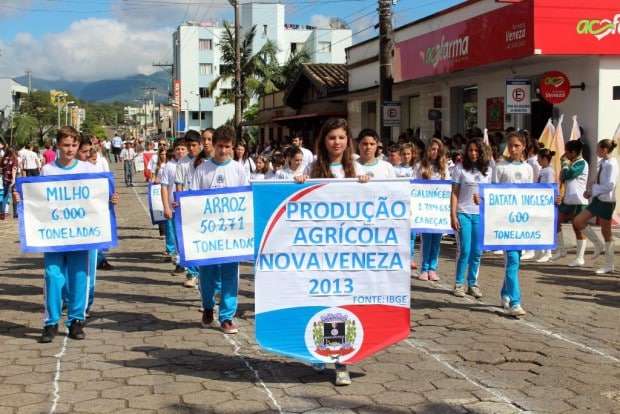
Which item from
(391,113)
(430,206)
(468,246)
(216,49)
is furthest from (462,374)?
(216,49)

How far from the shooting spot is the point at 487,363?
6359 millimetres

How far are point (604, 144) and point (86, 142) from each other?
696 centimetres

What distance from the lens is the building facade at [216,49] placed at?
284ft

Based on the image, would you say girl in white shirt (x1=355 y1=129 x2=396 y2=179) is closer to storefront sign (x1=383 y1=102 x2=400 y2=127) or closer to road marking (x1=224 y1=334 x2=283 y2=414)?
road marking (x1=224 y1=334 x2=283 y2=414)

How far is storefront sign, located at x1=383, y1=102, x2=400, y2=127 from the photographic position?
1956 centimetres

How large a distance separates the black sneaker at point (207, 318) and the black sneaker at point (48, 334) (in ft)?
4.37

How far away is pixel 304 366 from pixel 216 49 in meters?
94.8

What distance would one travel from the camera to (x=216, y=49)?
322 ft

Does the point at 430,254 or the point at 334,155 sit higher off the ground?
the point at 334,155

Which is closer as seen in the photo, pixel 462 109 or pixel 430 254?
pixel 430 254

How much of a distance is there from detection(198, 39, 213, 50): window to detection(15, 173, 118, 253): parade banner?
305 ft

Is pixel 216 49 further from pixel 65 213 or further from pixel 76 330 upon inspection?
pixel 76 330

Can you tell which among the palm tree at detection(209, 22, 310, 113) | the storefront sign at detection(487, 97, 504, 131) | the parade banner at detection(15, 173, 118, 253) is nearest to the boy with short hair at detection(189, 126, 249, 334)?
the parade banner at detection(15, 173, 118, 253)

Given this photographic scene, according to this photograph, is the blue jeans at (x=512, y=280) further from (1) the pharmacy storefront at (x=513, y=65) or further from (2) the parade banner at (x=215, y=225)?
(1) the pharmacy storefront at (x=513, y=65)
